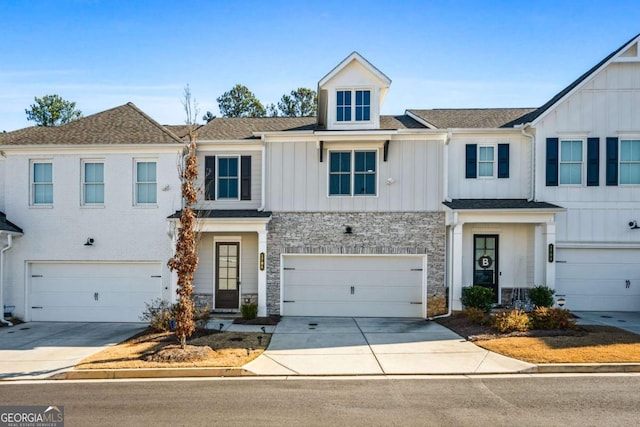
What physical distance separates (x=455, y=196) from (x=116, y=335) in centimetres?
1198

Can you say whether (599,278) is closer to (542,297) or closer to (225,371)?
(542,297)

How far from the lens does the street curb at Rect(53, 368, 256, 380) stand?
8.27 metres

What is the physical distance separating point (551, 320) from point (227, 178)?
1125cm

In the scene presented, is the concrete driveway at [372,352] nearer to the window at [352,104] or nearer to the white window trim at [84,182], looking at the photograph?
the window at [352,104]

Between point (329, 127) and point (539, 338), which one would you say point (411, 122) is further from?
point (539, 338)

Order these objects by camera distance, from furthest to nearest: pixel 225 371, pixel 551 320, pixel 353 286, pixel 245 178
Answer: pixel 245 178, pixel 353 286, pixel 551 320, pixel 225 371

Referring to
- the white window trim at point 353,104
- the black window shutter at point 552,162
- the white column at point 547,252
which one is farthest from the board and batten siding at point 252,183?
the black window shutter at point 552,162

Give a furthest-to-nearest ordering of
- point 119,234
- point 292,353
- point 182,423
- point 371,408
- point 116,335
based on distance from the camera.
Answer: point 119,234, point 116,335, point 292,353, point 371,408, point 182,423

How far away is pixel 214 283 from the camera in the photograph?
1443 cm

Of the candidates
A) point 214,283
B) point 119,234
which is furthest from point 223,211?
point 119,234

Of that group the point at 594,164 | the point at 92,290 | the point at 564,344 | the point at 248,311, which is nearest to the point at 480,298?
the point at 564,344

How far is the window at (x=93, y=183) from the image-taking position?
1410cm

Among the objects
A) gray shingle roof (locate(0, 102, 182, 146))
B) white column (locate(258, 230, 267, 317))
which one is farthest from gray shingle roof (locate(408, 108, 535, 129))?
gray shingle roof (locate(0, 102, 182, 146))

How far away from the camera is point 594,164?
13.9m
